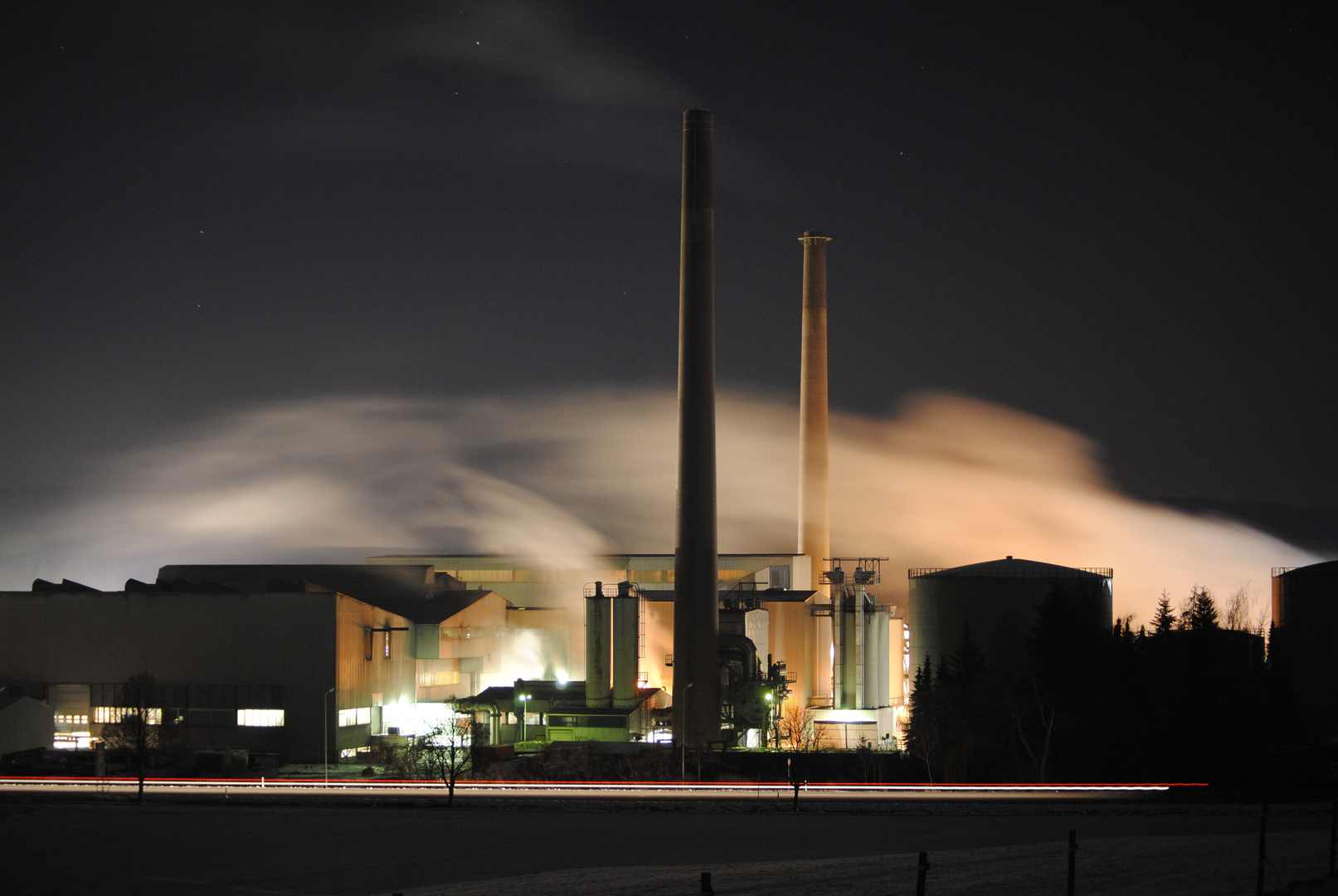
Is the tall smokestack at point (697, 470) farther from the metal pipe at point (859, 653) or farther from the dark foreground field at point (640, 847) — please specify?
the dark foreground field at point (640, 847)

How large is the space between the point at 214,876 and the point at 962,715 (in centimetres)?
3388

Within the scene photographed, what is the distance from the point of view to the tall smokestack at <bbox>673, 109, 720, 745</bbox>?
49.5 meters

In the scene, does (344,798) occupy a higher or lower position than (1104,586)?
lower

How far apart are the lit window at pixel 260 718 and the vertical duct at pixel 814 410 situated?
3120 centimetres

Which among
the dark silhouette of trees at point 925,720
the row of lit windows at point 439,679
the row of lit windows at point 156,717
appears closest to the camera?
the dark silhouette of trees at point 925,720

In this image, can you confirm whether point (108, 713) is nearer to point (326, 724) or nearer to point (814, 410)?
point (326, 724)

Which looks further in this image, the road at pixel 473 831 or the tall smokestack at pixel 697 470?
the tall smokestack at pixel 697 470

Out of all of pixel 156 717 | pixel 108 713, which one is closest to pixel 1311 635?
pixel 156 717

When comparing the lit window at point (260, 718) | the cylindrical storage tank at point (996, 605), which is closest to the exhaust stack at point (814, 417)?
the cylindrical storage tank at point (996, 605)

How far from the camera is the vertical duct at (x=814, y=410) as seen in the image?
240 feet

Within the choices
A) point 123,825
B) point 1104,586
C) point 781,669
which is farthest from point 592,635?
point 123,825

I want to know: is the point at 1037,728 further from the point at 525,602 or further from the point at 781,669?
the point at 525,602

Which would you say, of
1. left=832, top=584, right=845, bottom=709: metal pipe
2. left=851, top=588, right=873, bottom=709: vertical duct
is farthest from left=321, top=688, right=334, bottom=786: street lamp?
left=851, top=588, right=873, bottom=709: vertical duct

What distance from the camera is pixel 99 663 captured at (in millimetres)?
55625
